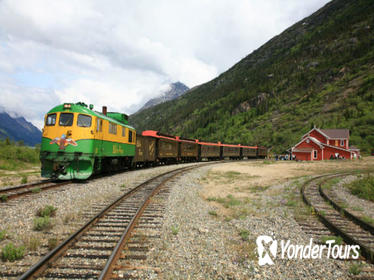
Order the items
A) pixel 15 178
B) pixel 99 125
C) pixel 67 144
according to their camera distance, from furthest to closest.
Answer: pixel 15 178 < pixel 99 125 < pixel 67 144

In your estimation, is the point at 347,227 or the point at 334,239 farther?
the point at 347,227

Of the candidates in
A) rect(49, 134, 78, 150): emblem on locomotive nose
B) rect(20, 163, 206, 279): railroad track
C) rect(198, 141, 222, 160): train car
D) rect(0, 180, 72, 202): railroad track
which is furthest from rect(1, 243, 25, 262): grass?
rect(198, 141, 222, 160): train car

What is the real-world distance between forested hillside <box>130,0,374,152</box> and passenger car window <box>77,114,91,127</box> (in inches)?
2482

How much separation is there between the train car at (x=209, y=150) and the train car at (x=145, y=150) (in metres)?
15.0

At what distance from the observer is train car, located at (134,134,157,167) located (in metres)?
19.9

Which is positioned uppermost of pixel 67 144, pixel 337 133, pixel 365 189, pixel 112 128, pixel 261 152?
pixel 337 133

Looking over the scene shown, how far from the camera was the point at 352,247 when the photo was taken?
4883 millimetres

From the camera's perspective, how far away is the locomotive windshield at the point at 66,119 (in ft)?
37.8

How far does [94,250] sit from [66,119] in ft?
29.7

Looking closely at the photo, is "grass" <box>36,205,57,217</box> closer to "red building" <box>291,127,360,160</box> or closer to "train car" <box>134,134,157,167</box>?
"train car" <box>134,134,157,167</box>

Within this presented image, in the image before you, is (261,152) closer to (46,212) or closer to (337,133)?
(337,133)

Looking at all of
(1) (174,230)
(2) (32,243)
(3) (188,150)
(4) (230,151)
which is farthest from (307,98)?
(2) (32,243)

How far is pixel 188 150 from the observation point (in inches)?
1309

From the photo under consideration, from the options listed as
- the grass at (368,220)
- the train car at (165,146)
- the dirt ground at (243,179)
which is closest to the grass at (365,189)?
the grass at (368,220)
